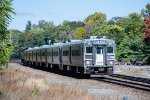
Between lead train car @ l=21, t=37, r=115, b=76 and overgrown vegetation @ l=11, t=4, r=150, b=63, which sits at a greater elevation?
overgrown vegetation @ l=11, t=4, r=150, b=63

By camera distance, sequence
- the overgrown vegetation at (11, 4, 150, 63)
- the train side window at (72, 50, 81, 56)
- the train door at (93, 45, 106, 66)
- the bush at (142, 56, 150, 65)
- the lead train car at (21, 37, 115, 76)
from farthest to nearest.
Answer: the overgrown vegetation at (11, 4, 150, 63)
the bush at (142, 56, 150, 65)
the train side window at (72, 50, 81, 56)
the train door at (93, 45, 106, 66)
the lead train car at (21, 37, 115, 76)

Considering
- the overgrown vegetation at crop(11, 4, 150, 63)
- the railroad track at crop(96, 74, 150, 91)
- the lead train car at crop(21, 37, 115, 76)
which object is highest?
the overgrown vegetation at crop(11, 4, 150, 63)

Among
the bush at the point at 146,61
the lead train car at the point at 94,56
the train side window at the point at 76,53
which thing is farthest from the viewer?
the bush at the point at 146,61

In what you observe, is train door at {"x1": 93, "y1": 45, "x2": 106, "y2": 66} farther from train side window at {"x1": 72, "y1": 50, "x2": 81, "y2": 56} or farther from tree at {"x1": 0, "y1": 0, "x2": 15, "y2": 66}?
tree at {"x1": 0, "y1": 0, "x2": 15, "y2": 66}

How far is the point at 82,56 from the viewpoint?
3114cm

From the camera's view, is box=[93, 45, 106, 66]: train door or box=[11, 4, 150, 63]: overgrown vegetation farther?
box=[11, 4, 150, 63]: overgrown vegetation

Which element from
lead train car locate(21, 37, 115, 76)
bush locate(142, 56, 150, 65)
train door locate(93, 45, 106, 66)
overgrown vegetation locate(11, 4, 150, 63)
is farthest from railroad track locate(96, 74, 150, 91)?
bush locate(142, 56, 150, 65)

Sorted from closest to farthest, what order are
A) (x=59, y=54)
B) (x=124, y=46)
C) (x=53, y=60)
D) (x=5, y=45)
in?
(x=5, y=45)
(x=59, y=54)
(x=53, y=60)
(x=124, y=46)

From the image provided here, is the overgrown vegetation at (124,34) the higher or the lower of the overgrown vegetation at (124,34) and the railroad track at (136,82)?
the higher

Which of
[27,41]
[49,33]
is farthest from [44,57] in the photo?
[27,41]

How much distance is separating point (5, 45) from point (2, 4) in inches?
80.5

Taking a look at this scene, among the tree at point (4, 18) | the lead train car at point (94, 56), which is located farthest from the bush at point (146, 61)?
the tree at point (4, 18)

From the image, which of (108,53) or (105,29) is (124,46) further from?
(108,53)

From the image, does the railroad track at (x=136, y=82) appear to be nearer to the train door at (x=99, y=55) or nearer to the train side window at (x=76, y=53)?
the train door at (x=99, y=55)
